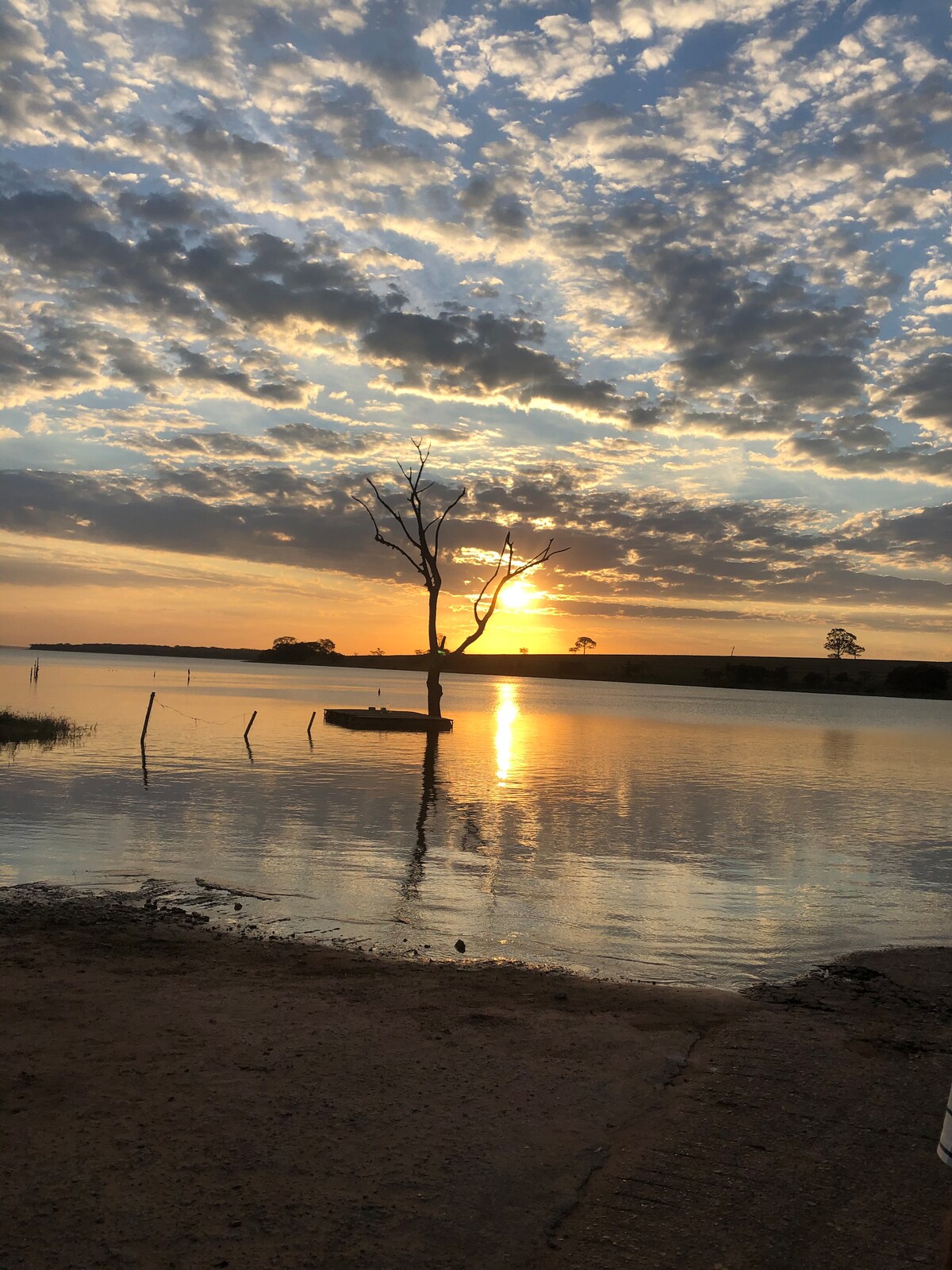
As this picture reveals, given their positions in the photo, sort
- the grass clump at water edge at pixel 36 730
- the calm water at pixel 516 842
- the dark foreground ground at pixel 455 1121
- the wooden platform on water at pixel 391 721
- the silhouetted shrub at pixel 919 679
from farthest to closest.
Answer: the silhouetted shrub at pixel 919 679, the wooden platform on water at pixel 391 721, the grass clump at water edge at pixel 36 730, the calm water at pixel 516 842, the dark foreground ground at pixel 455 1121

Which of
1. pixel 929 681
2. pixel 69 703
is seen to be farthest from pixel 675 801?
pixel 929 681

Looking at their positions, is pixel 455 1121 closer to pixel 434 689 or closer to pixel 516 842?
pixel 516 842

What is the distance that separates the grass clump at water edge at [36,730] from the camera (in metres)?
37.8

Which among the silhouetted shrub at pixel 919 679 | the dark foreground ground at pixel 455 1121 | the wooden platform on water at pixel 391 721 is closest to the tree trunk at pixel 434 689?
the wooden platform on water at pixel 391 721

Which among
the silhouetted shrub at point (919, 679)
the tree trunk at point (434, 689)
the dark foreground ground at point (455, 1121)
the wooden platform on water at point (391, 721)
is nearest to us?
the dark foreground ground at point (455, 1121)

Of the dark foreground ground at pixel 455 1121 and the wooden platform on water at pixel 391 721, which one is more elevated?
the dark foreground ground at pixel 455 1121

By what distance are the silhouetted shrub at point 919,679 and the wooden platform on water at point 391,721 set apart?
436ft

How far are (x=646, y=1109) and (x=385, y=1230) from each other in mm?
2408

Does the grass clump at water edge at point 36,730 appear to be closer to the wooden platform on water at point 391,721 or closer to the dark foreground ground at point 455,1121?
the wooden platform on water at point 391,721

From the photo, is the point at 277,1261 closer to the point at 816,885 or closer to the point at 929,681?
the point at 816,885

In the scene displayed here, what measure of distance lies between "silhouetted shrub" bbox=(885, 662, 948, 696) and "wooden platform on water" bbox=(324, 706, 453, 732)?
436ft

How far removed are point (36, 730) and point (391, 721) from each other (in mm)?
19707

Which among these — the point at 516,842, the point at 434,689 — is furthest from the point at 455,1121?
the point at 434,689

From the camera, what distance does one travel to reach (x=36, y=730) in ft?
130
